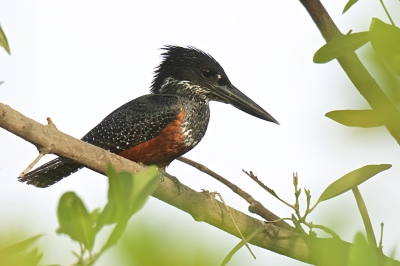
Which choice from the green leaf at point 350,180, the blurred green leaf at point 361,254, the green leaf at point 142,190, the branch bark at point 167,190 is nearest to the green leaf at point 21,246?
the green leaf at point 142,190

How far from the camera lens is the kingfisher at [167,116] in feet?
14.8

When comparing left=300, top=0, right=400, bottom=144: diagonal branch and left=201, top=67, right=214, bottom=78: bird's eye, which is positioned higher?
left=201, top=67, right=214, bottom=78: bird's eye

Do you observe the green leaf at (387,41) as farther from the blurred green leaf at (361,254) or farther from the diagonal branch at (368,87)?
the blurred green leaf at (361,254)

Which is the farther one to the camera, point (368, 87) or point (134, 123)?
point (134, 123)

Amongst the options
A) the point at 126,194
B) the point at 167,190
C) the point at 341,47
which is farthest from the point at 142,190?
the point at 167,190

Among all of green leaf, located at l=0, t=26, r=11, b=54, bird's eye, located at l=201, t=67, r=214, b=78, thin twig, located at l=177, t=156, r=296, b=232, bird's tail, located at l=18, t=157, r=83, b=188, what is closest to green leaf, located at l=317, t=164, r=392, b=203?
green leaf, located at l=0, t=26, r=11, b=54

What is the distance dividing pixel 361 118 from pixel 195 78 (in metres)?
4.67

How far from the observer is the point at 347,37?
0.96m

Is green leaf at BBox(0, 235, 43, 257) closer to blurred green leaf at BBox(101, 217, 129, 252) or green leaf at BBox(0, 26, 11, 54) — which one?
blurred green leaf at BBox(101, 217, 129, 252)

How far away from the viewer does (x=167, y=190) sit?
10.2 feet

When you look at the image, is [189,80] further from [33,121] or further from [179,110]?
[33,121]

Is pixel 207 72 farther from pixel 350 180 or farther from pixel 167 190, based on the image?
pixel 350 180

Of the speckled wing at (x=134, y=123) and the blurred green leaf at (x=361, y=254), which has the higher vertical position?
the speckled wing at (x=134, y=123)

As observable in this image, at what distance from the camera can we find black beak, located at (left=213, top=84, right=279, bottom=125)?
17.1 ft
